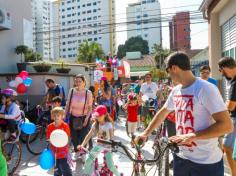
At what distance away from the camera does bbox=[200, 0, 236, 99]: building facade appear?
10914 mm

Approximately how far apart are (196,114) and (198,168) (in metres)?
0.46

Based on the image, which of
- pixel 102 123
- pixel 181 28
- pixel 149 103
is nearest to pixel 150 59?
pixel 181 28

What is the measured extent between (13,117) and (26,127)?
327mm

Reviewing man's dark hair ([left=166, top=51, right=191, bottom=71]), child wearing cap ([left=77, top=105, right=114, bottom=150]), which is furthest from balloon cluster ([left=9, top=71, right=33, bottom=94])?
man's dark hair ([left=166, top=51, right=191, bottom=71])

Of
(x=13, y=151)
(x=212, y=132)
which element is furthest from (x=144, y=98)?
(x=212, y=132)

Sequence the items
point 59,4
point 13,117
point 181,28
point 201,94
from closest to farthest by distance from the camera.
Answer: point 201,94 → point 13,117 → point 181,28 → point 59,4

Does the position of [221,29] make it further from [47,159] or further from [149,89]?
[47,159]

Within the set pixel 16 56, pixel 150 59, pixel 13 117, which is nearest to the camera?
A: pixel 13 117

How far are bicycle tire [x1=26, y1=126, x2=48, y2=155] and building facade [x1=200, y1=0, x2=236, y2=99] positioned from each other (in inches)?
214

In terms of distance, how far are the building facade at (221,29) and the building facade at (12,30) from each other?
7303 millimetres

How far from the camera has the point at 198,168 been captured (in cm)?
311

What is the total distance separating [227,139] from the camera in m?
5.03

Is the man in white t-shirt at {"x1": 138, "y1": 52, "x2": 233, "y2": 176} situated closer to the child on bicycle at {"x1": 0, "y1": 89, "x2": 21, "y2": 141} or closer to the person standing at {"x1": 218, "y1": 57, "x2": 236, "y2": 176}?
the person standing at {"x1": 218, "y1": 57, "x2": 236, "y2": 176}

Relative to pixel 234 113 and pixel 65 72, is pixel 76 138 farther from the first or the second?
pixel 65 72
